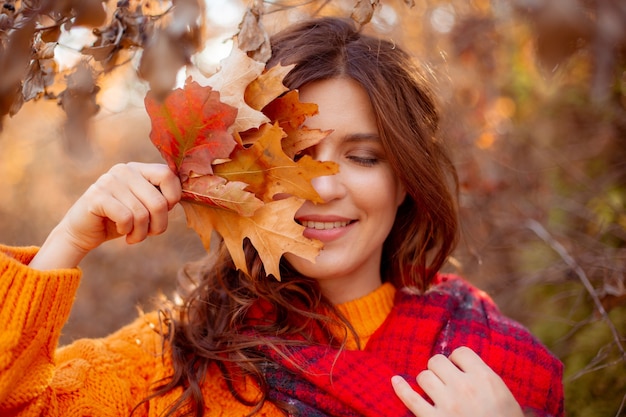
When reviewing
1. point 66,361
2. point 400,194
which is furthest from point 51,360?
point 400,194

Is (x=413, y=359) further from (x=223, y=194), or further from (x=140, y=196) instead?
(x=140, y=196)

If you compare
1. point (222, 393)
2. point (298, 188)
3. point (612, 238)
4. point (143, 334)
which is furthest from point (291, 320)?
point (612, 238)

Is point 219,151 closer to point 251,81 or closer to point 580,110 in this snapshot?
point 251,81

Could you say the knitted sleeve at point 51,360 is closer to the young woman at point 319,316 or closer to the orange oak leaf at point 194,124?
the young woman at point 319,316

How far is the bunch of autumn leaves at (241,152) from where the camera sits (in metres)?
1.31

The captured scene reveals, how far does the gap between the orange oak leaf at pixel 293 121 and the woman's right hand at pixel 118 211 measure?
0.29 metres

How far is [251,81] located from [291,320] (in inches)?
32.2

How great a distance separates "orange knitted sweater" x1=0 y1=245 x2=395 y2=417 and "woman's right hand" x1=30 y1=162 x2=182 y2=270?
2.3 inches

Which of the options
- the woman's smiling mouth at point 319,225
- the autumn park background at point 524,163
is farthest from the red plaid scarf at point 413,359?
the woman's smiling mouth at point 319,225

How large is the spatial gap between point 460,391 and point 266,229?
673 mm

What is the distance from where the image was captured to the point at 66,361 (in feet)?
5.31

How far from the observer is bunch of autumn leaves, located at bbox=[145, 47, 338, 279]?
131cm

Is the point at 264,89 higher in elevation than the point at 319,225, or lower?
higher

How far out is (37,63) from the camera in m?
1.34
